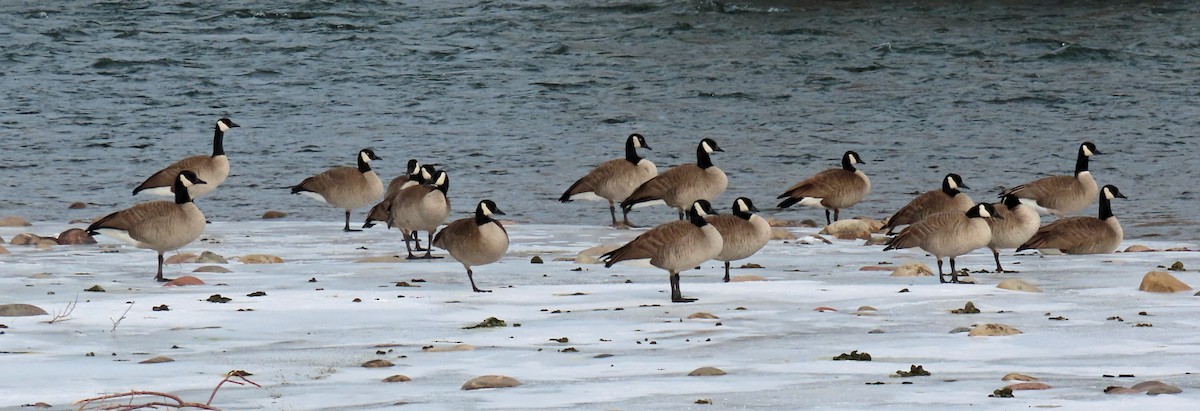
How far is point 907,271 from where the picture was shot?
14.3 metres

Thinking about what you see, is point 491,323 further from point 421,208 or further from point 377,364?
point 421,208

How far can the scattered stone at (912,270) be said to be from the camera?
46.8 feet

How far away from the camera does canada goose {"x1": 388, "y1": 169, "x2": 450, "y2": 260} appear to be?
15.7m

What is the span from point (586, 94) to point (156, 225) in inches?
921

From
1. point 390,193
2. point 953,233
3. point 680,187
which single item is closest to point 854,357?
point 953,233

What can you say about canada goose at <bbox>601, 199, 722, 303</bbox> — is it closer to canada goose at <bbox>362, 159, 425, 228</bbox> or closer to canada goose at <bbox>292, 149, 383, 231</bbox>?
canada goose at <bbox>362, 159, 425, 228</bbox>

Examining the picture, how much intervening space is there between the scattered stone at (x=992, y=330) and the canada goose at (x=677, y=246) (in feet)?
8.84

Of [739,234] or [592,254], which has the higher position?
[739,234]

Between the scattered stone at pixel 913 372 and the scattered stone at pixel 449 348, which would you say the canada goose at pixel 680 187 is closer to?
the scattered stone at pixel 449 348

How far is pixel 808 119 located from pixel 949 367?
24677 mm

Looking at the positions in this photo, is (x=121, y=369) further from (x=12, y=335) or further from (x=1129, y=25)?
(x=1129, y=25)

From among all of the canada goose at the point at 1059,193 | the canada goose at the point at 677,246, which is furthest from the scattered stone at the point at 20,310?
the canada goose at the point at 1059,193

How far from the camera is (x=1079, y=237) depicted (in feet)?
51.9

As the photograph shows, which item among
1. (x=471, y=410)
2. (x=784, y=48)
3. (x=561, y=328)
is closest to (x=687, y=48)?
(x=784, y=48)
